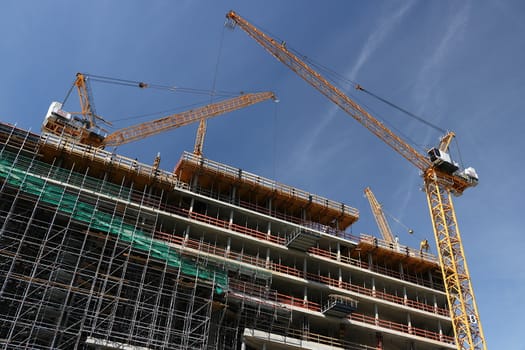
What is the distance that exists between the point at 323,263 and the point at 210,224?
1164 cm

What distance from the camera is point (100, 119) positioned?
195ft

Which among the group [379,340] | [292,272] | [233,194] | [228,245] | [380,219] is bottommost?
[379,340]

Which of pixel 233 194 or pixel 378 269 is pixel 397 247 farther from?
pixel 233 194

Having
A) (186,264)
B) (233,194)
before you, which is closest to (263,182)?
(233,194)

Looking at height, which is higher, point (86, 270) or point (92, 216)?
point (92, 216)

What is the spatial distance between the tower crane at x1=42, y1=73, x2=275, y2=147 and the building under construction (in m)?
13.1

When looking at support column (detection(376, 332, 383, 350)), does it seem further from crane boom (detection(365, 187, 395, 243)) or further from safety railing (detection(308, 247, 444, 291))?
crane boom (detection(365, 187, 395, 243))

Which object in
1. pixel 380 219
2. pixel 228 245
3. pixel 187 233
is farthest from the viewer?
pixel 380 219

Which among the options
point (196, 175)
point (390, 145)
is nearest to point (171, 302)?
point (196, 175)

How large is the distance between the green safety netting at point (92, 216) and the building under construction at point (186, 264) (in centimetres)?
10

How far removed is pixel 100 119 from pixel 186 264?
29243 millimetres

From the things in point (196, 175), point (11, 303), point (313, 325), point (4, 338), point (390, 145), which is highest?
point (390, 145)

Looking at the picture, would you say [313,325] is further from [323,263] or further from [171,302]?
[171,302]

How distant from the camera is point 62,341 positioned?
107 feet
